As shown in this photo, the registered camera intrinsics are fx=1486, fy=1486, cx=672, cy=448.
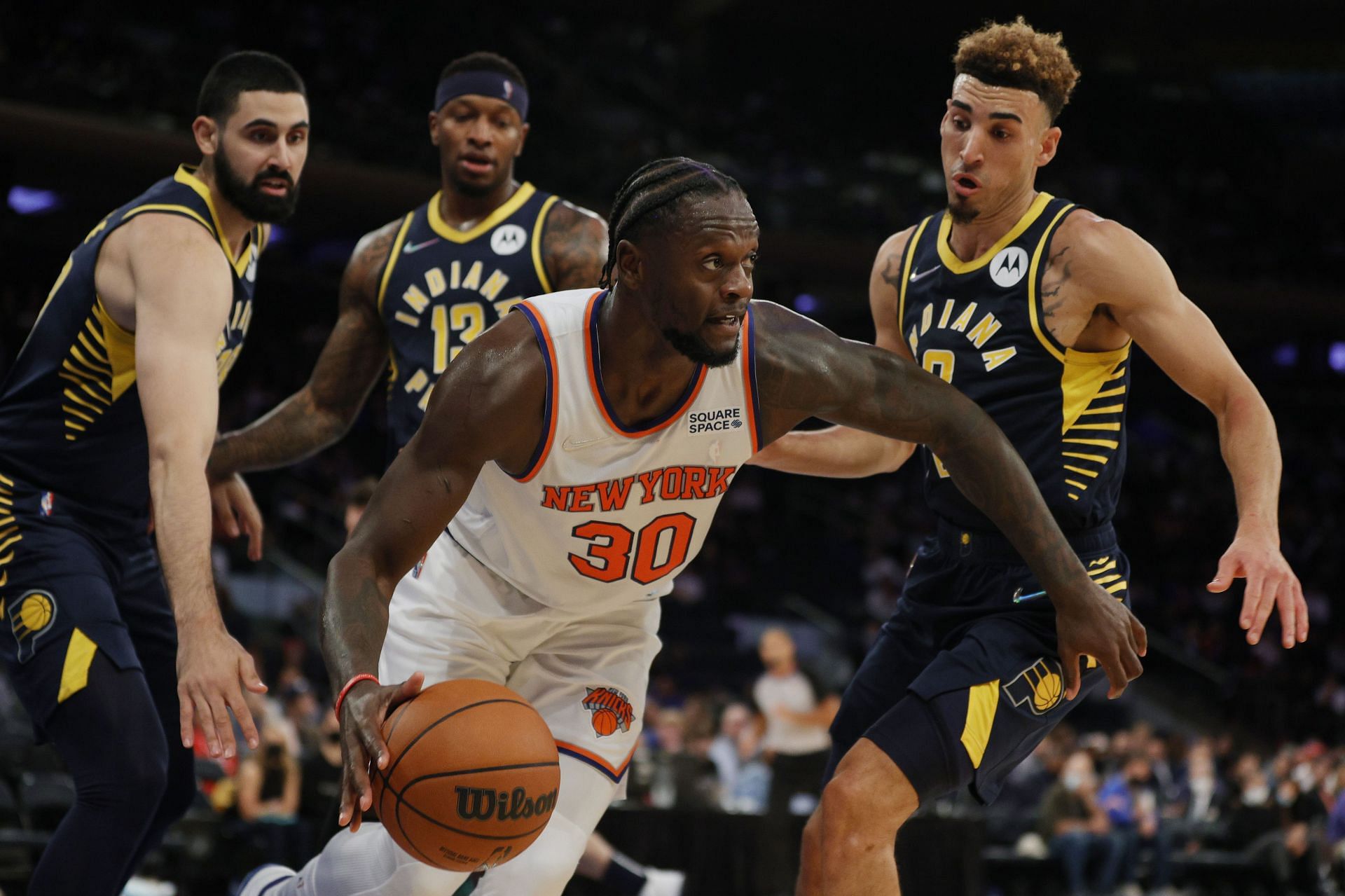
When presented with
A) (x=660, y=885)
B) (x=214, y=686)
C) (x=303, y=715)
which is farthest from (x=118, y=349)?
(x=303, y=715)

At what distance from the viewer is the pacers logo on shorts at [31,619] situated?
4035 millimetres

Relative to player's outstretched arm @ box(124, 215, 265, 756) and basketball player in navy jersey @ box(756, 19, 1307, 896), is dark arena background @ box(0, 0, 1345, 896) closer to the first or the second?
player's outstretched arm @ box(124, 215, 265, 756)

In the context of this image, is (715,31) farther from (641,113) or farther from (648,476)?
(648,476)

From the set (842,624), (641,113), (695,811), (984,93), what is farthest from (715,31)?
(984,93)

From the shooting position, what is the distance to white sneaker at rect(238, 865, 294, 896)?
4.13 m

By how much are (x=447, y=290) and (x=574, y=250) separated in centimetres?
48

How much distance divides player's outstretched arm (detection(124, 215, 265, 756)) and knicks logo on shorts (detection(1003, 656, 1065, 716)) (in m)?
1.95

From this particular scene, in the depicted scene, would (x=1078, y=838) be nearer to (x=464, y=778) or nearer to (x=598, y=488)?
(x=598, y=488)

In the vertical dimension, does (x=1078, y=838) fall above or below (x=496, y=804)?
below

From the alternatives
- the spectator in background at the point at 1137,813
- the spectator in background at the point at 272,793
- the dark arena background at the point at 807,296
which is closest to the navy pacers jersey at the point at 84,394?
the dark arena background at the point at 807,296

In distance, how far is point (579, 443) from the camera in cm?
356

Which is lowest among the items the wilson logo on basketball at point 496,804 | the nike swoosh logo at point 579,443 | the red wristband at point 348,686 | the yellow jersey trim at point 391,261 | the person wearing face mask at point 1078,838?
the person wearing face mask at point 1078,838

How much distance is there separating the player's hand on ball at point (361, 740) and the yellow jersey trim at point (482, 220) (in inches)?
109

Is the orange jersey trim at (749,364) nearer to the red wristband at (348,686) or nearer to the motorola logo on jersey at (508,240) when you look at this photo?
the red wristband at (348,686)
